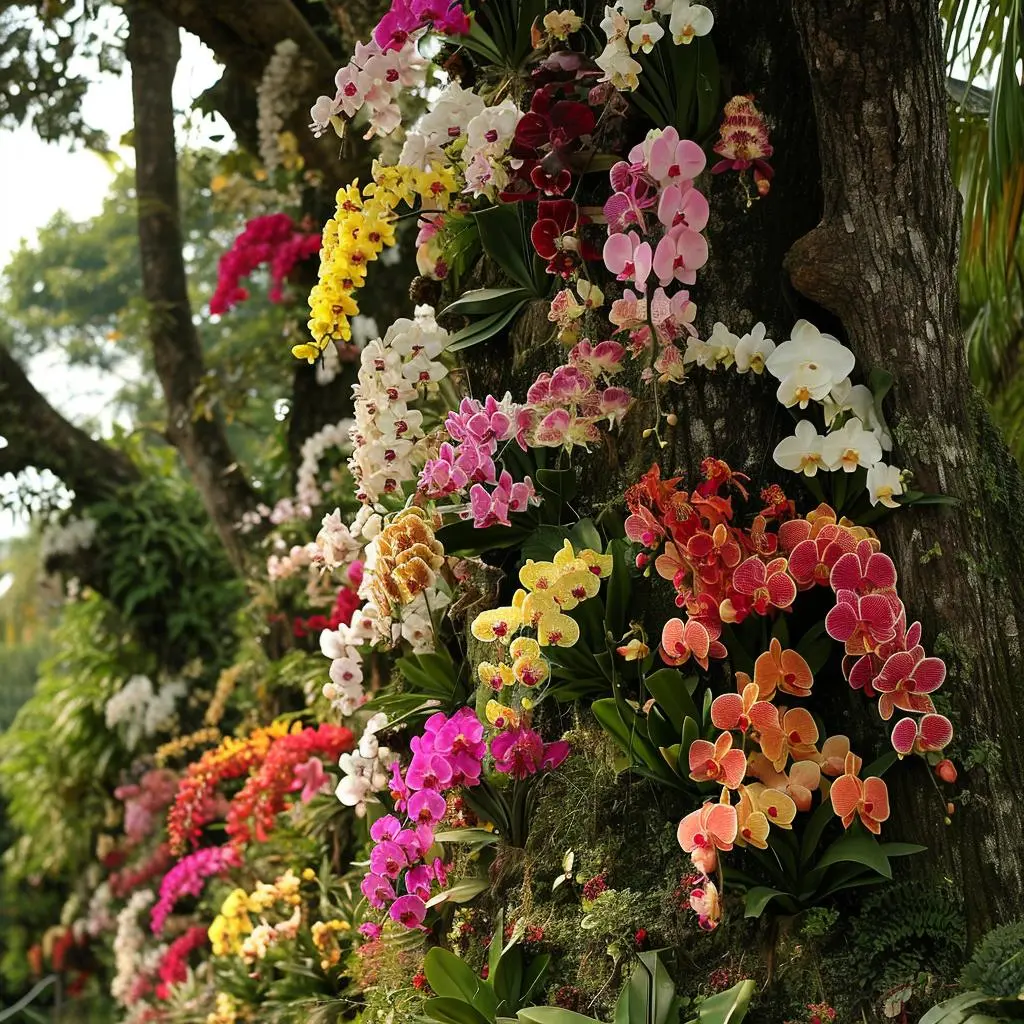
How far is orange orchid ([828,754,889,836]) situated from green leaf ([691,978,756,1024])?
10.3 inches

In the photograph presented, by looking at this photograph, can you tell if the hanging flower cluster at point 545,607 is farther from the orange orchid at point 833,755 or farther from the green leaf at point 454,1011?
the green leaf at point 454,1011

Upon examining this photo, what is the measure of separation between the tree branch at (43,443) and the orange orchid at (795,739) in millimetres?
4272

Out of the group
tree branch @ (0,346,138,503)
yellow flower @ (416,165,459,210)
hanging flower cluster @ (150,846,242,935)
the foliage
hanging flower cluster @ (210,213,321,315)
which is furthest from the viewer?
tree branch @ (0,346,138,503)

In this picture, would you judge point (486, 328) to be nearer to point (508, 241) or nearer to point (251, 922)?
point (508, 241)

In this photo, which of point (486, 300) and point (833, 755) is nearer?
point (833, 755)

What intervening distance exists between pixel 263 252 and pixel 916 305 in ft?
9.84

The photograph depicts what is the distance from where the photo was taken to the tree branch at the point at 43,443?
4.99 metres

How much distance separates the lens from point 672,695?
1.67 metres

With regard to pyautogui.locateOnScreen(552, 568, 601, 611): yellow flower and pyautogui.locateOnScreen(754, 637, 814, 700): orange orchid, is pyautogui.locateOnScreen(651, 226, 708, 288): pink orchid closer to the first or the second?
pyautogui.locateOnScreen(552, 568, 601, 611): yellow flower

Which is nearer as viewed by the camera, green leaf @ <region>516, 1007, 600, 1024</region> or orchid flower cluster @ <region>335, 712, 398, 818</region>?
green leaf @ <region>516, 1007, 600, 1024</region>

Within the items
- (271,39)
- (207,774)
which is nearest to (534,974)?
(207,774)

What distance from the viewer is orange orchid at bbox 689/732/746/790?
1554 millimetres

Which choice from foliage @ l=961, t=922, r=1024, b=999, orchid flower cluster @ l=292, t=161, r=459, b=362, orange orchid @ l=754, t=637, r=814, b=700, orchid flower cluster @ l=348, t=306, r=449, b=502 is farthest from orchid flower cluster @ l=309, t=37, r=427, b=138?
foliage @ l=961, t=922, r=1024, b=999

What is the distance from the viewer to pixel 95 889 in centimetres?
596
